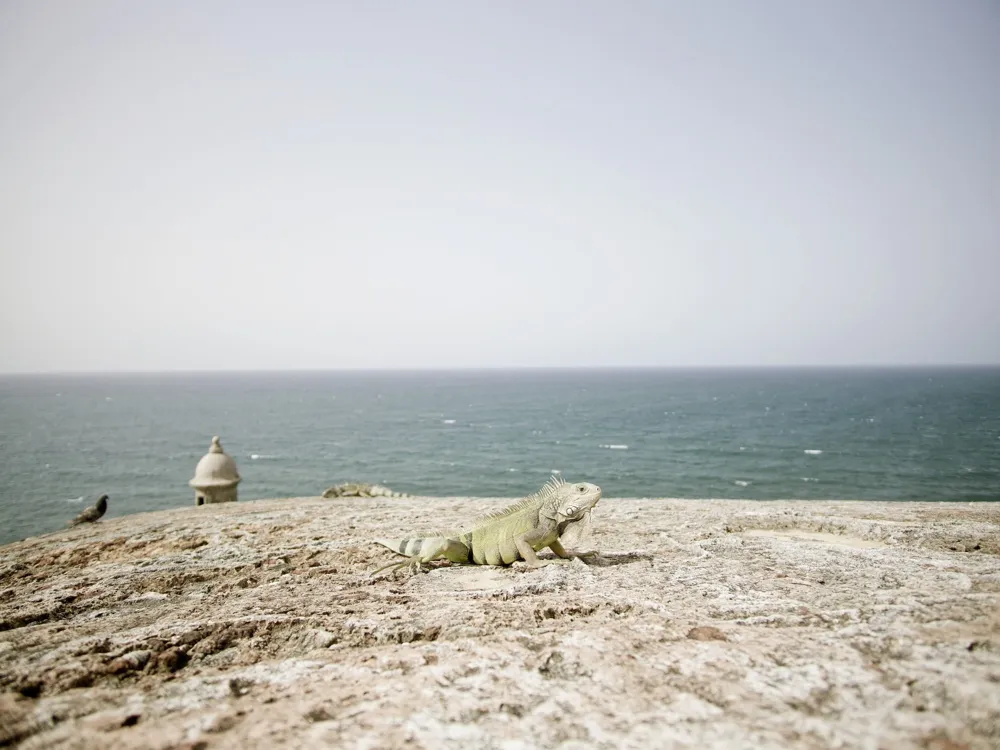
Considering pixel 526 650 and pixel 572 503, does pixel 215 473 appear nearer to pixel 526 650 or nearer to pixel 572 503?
pixel 572 503

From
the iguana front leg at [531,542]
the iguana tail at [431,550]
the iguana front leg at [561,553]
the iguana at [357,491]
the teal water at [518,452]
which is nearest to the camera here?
the iguana front leg at [531,542]

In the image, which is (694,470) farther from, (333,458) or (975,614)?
(975,614)

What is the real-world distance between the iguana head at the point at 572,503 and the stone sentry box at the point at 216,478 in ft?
42.8

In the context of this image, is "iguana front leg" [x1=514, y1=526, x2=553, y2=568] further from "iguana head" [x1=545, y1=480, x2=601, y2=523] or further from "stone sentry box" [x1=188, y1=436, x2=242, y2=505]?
"stone sentry box" [x1=188, y1=436, x2=242, y2=505]

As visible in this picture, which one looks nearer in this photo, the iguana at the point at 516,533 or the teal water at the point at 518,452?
the iguana at the point at 516,533

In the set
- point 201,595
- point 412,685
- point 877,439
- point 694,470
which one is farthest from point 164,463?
point 877,439

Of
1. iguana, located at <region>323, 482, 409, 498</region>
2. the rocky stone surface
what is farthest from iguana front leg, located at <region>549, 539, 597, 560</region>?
iguana, located at <region>323, 482, 409, 498</region>

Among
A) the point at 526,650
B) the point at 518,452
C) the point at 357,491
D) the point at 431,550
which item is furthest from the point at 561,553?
the point at 518,452

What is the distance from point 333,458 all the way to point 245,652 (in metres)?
60.5

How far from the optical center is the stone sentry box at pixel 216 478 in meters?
16.4

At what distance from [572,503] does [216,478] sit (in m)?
14.1

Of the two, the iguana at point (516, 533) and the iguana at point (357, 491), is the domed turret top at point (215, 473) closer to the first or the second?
the iguana at point (357, 491)

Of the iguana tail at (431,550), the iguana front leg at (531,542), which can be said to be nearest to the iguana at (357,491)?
the iguana tail at (431,550)

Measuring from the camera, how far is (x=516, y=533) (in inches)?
267
